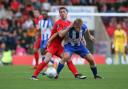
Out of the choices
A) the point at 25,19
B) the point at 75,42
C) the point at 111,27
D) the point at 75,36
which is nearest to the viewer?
the point at 75,36

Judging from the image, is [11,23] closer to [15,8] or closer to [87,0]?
[15,8]

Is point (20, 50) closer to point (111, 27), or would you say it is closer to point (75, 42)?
point (111, 27)

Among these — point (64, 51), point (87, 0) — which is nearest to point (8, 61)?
point (87, 0)

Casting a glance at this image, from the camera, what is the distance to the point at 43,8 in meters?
31.7

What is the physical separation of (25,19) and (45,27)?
1060cm

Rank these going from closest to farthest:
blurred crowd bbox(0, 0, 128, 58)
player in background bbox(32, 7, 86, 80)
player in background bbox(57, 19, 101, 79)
→ player in background bbox(57, 19, 101, 79), player in background bbox(32, 7, 86, 80), blurred crowd bbox(0, 0, 128, 58)

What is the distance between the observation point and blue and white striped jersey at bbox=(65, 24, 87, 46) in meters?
15.6

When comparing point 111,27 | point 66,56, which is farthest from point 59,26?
point 111,27

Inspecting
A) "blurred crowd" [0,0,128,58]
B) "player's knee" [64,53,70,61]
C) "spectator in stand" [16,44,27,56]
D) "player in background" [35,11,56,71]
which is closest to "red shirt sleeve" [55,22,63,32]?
"player's knee" [64,53,70,61]

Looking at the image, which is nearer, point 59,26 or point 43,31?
point 59,26

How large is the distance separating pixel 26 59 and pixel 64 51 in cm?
1168

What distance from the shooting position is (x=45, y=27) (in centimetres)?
2058

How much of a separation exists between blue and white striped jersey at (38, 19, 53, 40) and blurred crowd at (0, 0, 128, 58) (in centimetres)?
Answer: 777

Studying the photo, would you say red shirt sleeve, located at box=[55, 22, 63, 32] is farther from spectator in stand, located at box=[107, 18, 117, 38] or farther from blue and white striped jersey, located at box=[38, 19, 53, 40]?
spectator in stand, located at box=[107, 18, 117, 38]
